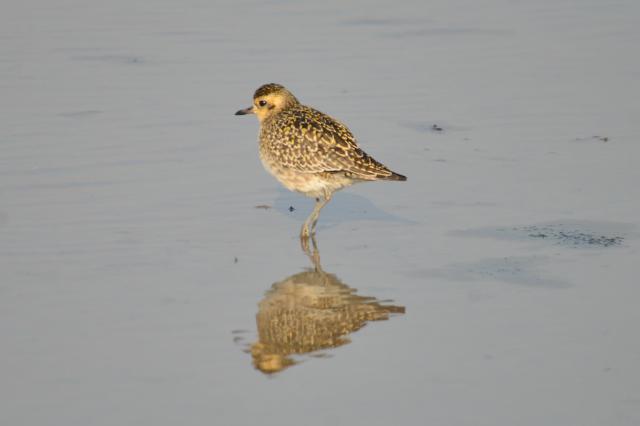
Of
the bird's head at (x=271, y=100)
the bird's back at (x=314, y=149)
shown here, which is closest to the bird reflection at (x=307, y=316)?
the bird's back at (x=314, y=149)

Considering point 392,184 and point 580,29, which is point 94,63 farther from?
point 580,29

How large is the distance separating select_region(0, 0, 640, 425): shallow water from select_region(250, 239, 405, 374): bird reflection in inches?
1.2

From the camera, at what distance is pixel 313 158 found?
11.8 meters

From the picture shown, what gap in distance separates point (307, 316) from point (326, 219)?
3081 millimetres

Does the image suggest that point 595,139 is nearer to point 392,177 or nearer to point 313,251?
point 392,177

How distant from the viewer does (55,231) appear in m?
11.1

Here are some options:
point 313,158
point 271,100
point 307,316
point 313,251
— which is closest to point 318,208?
point 313,158

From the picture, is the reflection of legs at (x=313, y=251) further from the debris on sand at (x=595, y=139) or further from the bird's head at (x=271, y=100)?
the debris on sand at (x=595, y=139)

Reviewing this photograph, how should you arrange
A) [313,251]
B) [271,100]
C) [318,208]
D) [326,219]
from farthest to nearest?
[271,100]
[326,219]
[318,208]
[313,251]

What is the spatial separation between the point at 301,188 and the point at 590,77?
19.8 feet

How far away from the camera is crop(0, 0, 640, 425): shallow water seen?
7.88 metres

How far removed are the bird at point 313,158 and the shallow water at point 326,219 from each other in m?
0.42

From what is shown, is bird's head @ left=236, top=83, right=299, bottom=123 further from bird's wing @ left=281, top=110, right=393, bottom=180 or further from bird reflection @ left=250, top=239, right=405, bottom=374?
bird reflection @ left=250, top=239, right=405, bottom=374

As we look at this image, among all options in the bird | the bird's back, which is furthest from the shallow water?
the bird's back
